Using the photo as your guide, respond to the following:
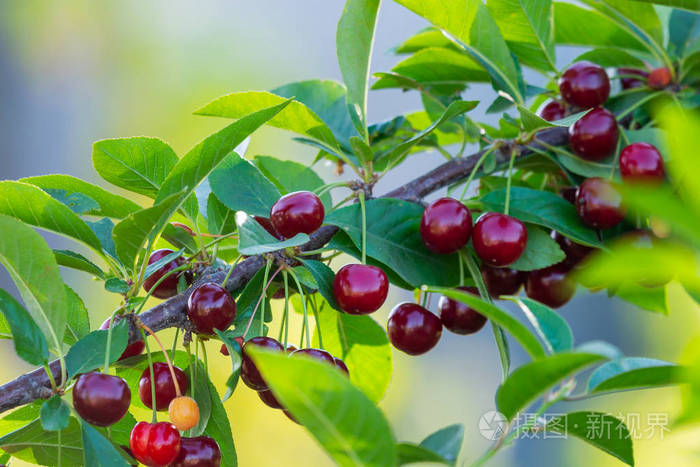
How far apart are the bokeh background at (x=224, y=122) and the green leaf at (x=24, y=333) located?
2196mm

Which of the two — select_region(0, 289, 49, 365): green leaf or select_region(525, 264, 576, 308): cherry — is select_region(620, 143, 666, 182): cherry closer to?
select_region(525, 264, 576, 308): cherry

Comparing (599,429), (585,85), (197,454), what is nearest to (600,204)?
(585,85)

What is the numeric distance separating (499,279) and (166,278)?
1.34 ft

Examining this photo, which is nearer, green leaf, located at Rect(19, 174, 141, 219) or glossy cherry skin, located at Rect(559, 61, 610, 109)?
green leaf, located at Rect(19, 174, 141, 219)

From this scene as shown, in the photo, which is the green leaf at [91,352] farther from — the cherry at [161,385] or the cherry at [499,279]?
the cherry at [499,279]

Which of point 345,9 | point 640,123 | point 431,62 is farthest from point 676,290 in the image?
point 345,9

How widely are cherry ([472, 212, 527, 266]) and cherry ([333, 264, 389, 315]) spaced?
0.13 metres

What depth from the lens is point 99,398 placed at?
0.64m

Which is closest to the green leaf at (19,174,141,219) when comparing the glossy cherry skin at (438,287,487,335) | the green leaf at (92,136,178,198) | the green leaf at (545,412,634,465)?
the green leaf at (92,136,178,198)

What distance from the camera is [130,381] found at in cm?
87

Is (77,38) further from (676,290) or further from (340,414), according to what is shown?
(340,414)

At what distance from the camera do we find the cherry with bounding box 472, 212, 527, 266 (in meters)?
0.80

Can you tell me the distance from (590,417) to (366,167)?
0.39 m

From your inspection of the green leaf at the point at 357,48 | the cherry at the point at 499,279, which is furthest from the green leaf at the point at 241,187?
the cherry at the point at 499,279
